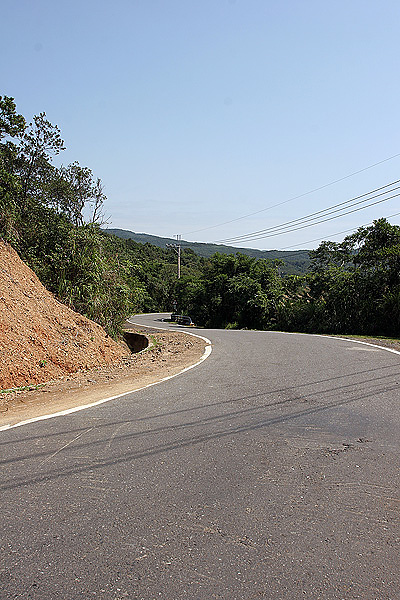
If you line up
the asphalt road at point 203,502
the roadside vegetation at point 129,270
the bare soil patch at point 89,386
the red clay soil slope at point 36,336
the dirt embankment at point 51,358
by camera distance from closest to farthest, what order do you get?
the asphalt road at point 203,502
the bare soil patch at point 89,386
the dirt embankment at point 51,358
the red clay soil slope at point 36,336
the roadside vegetation at point 129,270

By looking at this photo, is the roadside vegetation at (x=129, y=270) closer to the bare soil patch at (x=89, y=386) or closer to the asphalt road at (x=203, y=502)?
the bare soil patch at (x=89, y=386)

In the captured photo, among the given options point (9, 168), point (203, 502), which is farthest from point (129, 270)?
point (203, 502)

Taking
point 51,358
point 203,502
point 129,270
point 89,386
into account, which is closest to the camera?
point 203,502

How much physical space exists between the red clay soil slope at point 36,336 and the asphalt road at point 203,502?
3.39 metres

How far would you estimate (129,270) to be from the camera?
19312 mm

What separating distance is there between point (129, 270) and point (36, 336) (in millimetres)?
8575

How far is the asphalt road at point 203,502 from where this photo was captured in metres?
3.05

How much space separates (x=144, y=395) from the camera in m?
8.09

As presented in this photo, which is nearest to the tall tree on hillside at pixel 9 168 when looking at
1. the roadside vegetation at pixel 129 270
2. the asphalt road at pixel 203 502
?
the roadside vegetation at pixel 129 270

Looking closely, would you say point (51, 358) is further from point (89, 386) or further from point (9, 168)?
point (9, 168)

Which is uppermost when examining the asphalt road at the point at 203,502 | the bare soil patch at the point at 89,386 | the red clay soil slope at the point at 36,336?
the red clay soil slope at the point at 36,336

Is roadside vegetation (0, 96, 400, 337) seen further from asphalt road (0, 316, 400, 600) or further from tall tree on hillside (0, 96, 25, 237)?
asphalt road (0, 316, 400, 600)

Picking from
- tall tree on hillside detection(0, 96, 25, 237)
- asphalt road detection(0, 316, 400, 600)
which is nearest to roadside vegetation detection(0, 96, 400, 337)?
tall tree on hillside detection(0, 96, 25, 237)

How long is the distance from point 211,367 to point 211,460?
6603mm
